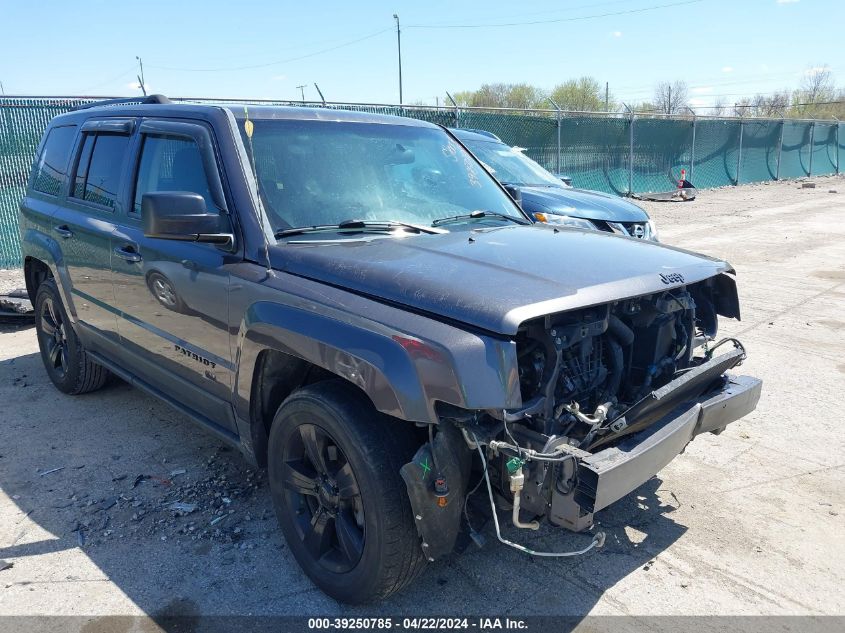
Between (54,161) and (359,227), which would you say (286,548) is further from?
(54,161)

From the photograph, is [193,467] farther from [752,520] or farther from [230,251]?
[752,520]

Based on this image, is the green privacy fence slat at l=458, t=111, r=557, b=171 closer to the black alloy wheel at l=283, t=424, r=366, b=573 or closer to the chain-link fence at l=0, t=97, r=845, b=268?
the chain-link fence at l=0, t=97, r=845, b=268

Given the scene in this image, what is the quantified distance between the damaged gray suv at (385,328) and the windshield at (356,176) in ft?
0.04

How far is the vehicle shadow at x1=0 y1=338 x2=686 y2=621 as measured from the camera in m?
2.89

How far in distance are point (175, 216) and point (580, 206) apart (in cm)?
613

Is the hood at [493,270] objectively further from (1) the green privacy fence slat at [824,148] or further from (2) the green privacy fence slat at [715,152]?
(1) the green privacy fence slat at [824,148]

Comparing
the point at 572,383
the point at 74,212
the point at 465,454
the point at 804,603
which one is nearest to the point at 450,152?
the point at 572,383

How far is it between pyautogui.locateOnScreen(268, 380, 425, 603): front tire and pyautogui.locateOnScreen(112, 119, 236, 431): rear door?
0.53m

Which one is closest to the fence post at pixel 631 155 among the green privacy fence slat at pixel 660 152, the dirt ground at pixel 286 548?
the green privacy fence slat at pixel 660 152

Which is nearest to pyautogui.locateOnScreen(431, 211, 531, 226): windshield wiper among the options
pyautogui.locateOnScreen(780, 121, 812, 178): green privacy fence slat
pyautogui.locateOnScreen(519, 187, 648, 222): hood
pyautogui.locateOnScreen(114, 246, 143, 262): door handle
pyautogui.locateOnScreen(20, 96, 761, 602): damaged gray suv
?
pyautogui.locateOnScreen(20, 96, 761, 602): damaged gray suv

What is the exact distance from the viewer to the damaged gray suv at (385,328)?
2400 mm

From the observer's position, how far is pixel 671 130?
21.4m

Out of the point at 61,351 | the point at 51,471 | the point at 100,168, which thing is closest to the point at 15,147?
the point at 61,351

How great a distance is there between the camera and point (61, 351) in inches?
209
